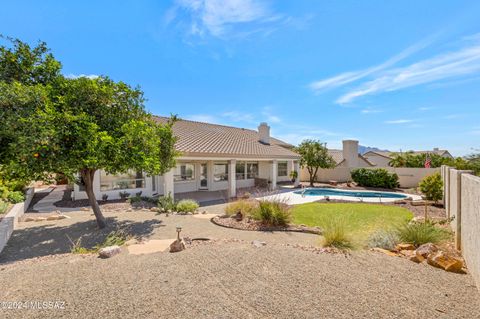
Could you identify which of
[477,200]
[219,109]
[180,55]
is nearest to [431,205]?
[477,200]

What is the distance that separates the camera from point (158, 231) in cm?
927

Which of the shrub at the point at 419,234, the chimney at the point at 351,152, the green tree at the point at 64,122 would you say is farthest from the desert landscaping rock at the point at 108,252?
the chimney at the point at 351,152

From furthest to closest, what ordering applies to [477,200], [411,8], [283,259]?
1. [411,8]
2. [283,259]
3. [477,200]

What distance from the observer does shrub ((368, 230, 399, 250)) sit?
6484mm

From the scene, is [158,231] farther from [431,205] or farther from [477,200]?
[431,205]

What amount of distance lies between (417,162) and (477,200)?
117 feet

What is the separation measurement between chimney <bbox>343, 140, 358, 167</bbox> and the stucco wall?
29295mm

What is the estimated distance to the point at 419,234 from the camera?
6531 millimetres

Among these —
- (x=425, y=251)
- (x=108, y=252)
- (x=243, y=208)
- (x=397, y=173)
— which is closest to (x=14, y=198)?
(x=108, y=252)

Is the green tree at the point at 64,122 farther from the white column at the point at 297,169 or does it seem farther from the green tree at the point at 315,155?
the green tree at the point at 315,155

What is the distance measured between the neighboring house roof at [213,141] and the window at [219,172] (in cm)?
230

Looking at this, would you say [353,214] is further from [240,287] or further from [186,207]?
[240,287]

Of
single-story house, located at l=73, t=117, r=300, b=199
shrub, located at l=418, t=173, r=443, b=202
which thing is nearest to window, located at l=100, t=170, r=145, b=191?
single-story house, located at l=73, t=117, r=300, b=199

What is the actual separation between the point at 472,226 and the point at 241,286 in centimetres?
488
